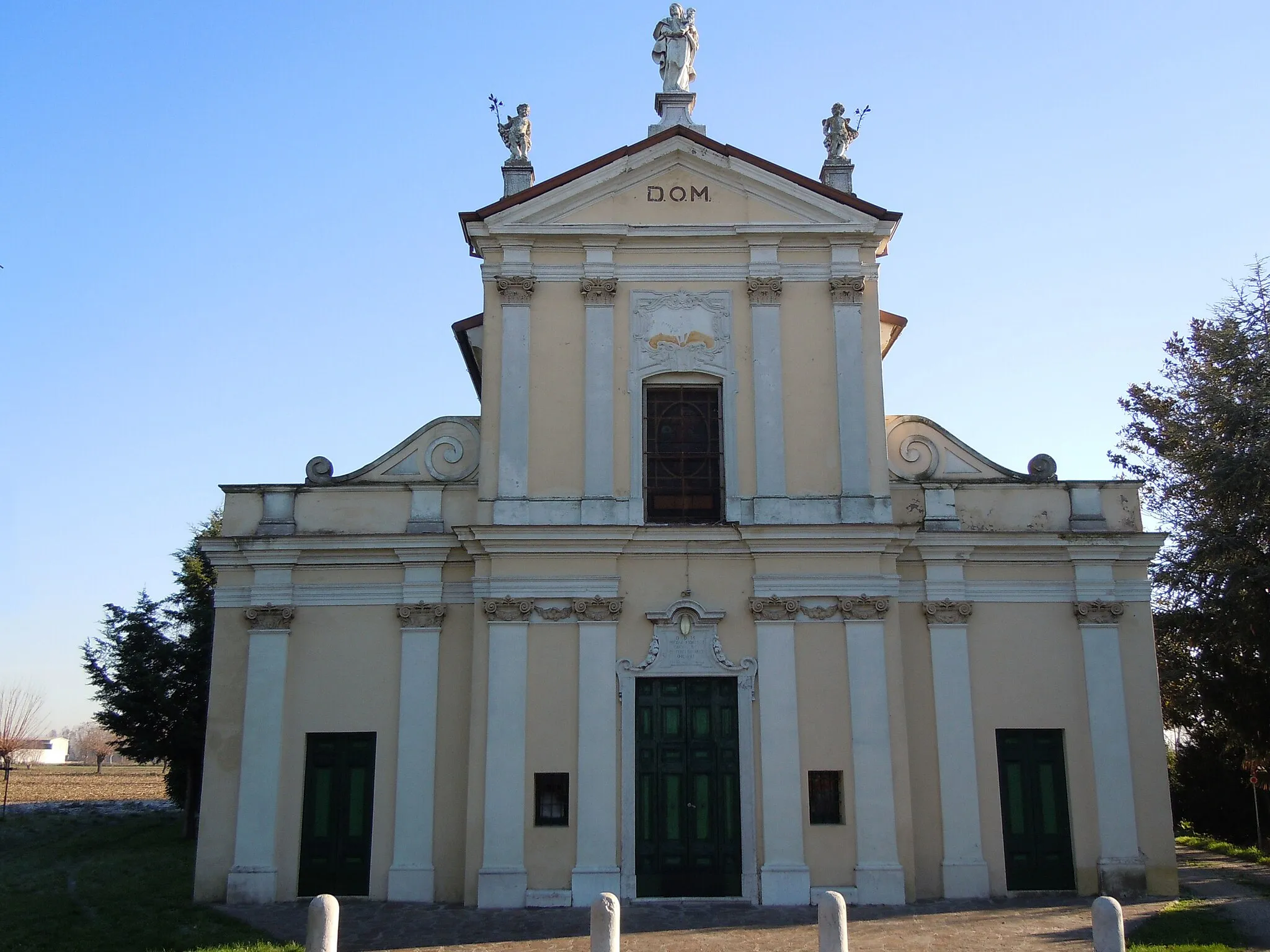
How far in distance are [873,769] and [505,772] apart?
4.86 metres

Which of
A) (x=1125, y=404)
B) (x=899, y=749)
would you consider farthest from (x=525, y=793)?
(x=1125, y=404)

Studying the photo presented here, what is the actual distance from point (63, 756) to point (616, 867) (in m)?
105

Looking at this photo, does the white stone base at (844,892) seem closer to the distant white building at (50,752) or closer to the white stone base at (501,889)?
the white stone base at (501,889)

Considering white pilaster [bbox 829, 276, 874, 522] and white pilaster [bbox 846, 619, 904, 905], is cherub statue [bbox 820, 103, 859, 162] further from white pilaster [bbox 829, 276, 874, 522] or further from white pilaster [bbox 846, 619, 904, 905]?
white pilaster [bbox 846, 619, 904, 905]

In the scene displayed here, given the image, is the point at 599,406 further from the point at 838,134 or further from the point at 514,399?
the point at 838,134

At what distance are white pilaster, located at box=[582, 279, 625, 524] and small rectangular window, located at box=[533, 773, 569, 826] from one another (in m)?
3.46

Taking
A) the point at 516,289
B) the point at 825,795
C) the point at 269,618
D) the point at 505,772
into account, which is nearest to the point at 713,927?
the point at 825,795

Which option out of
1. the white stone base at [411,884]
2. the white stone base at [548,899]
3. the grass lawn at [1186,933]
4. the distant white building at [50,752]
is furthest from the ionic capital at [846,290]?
the distant white building at [50,752]

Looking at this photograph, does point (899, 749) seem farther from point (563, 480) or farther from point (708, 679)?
point (563, 480)

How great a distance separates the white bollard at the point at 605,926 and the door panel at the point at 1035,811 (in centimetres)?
775

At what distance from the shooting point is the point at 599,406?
14.9 meters

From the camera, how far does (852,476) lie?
1470 cm

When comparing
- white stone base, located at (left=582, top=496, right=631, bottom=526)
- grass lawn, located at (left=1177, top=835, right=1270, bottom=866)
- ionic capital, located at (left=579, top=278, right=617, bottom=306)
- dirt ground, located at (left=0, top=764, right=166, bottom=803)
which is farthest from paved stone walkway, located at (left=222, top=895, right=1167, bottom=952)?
dirt ground, located at (left=0, top=764, right=166, bottom=803)

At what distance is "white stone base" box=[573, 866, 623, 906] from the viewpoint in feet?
43.4
